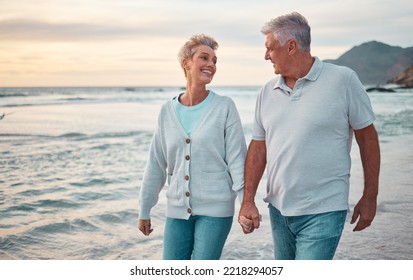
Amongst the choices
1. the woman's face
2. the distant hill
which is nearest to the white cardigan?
the woman's face

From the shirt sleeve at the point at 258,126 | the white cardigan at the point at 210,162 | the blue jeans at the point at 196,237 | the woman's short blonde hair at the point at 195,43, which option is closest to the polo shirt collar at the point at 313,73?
the shirt sleeve at the point at 258,126

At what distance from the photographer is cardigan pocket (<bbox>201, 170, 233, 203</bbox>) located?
228cm

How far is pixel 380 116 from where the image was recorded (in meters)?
12.0

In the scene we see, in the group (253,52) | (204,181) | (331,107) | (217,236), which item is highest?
(253,52)

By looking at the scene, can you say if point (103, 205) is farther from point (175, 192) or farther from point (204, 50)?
point (204, 50)

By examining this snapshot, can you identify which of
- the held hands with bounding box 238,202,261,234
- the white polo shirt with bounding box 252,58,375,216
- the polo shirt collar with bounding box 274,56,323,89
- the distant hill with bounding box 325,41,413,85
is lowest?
the held hands with bounding box 238,202,261,234

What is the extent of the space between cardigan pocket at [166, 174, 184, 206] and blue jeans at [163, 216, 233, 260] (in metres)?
0.08

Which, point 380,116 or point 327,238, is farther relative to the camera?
point 380,116

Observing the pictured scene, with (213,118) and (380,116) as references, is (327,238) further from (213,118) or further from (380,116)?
(380,116)

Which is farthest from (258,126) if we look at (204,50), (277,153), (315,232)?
(315,232)

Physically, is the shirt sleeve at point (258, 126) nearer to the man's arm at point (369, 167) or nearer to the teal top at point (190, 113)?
the teal top at point (190, 113)

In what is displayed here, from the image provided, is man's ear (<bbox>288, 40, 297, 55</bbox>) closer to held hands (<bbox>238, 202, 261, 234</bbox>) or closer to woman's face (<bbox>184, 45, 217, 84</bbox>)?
woman's face (<bbox>184, 45, 217, 84</bbox>)
